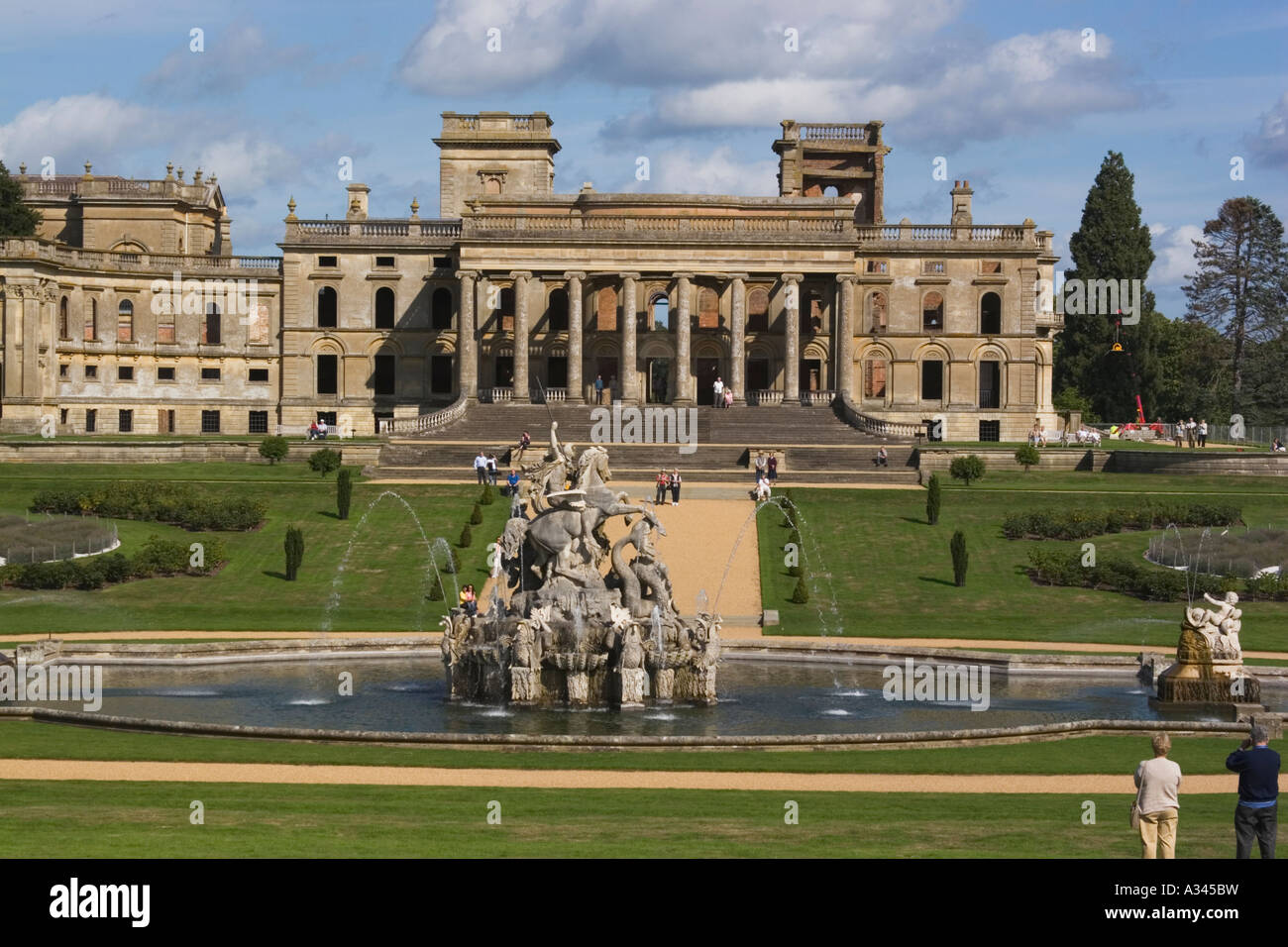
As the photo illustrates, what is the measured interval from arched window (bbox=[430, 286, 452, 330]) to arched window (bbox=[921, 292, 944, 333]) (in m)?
26.0

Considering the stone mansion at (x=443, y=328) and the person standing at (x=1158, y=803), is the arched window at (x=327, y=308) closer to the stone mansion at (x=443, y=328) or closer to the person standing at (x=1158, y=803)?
the stone mansion at (x=443, y=328)

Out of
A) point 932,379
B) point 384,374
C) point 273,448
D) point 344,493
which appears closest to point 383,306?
point 384,374

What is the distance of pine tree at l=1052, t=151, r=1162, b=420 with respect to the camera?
105875 millimetres

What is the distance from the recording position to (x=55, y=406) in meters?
92.5

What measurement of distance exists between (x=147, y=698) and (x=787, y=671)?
533 inches

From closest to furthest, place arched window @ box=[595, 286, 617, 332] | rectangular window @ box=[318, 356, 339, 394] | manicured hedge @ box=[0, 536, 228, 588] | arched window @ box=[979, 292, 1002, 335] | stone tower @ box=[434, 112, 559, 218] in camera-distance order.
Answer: manicured hedge @ box=[0, 536, 228, 588] → arched window @ box=[595, 286, 617, 332] → arched window @ box=[979, 292, 1002, 335] → rectangular window @ box=[318, 356, 339, 394] → stone tower @ box=[434, 112, 559, 218]

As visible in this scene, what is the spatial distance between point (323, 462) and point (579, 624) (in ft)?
120

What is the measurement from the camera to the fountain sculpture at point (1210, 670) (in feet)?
109

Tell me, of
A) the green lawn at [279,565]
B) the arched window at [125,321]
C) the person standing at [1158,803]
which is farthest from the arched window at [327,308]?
the person standing at [1158,803]

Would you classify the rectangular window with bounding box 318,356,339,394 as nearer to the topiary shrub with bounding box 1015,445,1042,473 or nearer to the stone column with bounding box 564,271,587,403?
the stone column with bounding box 564,271,587,403

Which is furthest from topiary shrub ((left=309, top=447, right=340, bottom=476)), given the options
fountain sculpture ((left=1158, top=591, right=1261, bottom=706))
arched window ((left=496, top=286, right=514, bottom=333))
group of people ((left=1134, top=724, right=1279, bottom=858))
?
group of people ((left=1134, top=724, right=1279, bottom=858))

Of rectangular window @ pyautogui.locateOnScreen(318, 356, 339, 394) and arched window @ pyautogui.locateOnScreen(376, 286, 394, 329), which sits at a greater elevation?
arched window @ pyautogui.locateOnScreen(376, 286, 394, 329)

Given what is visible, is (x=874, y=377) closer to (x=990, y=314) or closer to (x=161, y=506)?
(x=990, y=314)

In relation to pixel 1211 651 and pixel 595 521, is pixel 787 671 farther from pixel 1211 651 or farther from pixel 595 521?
pixel 1211 651
